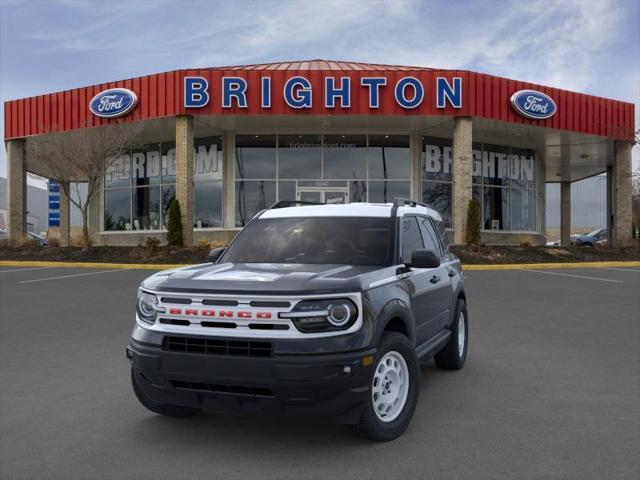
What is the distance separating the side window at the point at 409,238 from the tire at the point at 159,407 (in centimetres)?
207

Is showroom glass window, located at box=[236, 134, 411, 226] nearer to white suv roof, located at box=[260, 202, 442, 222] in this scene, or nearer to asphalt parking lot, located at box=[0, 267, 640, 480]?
asphalt parking lot, located at box=[0, 267, 640, 480]

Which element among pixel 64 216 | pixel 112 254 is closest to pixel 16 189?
pixel 64 216

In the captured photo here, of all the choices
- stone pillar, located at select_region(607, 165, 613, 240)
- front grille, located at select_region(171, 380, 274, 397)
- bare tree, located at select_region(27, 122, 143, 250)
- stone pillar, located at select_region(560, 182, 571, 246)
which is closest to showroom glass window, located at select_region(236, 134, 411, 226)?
bare tree, located at select_region(27, 122, 143, 250)

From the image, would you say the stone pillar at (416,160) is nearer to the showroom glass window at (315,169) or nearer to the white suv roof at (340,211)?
the showroom glass window at (315,169)

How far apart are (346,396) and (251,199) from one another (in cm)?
2184

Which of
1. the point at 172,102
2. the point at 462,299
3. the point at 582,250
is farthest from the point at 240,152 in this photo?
the point at 462,299

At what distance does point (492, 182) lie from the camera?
2714 centimetres

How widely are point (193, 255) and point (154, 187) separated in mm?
8268

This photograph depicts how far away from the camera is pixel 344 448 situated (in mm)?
3766

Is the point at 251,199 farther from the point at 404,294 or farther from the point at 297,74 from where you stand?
the point at 404,294

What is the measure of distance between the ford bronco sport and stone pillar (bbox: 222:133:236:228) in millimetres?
20659

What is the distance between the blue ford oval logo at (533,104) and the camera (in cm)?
2227

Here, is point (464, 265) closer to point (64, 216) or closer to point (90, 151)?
point (90, 151)

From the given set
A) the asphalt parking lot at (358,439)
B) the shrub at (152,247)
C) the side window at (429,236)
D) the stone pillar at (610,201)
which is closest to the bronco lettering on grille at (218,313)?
the asphalt parking lot at (358,439)
